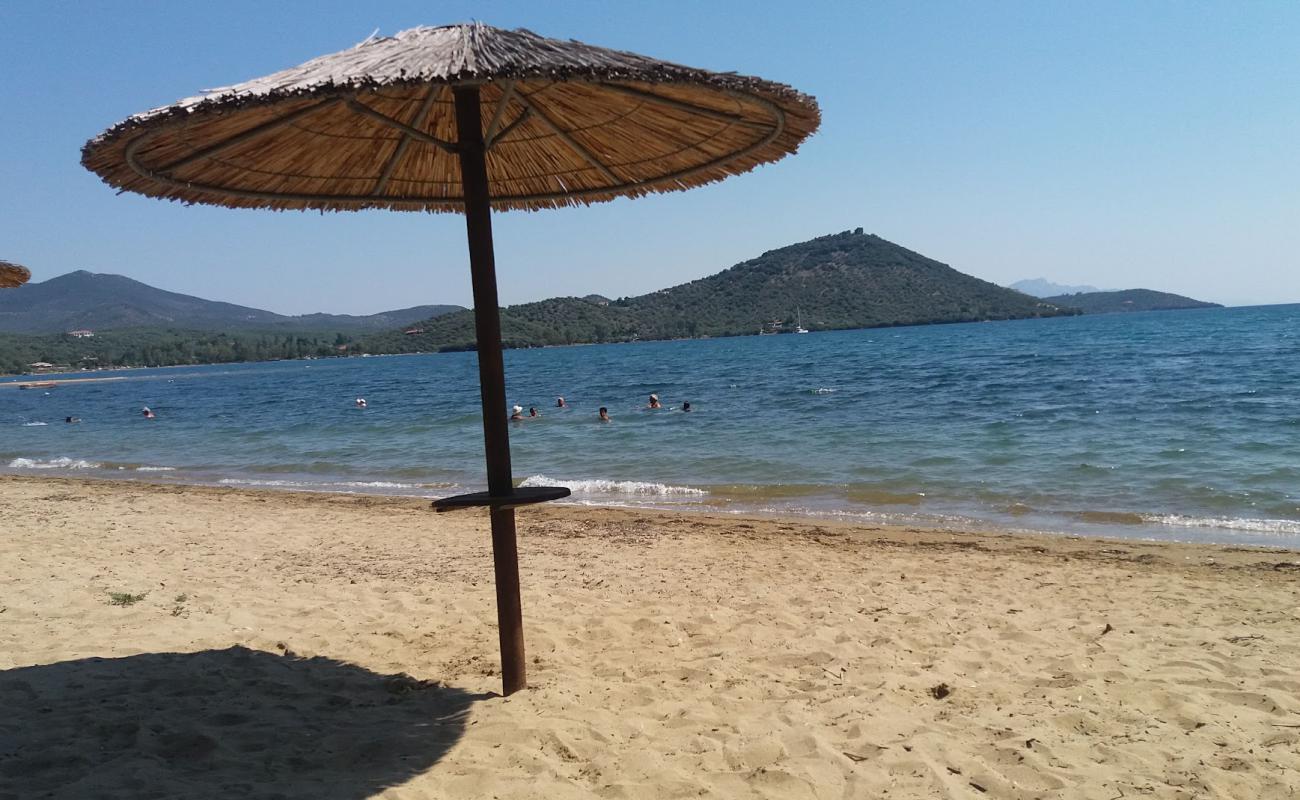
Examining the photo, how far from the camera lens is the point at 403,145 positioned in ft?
13.8

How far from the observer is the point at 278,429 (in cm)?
2441

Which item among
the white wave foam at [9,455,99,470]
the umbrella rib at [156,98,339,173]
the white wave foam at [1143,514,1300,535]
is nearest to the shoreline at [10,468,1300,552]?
the white wave foam at [1143,514,1300,535]

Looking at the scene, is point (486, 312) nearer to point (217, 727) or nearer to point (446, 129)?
point (446, 129)

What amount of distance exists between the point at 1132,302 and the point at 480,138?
565 ft

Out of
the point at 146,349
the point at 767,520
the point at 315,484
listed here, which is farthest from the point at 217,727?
the point at 146,349

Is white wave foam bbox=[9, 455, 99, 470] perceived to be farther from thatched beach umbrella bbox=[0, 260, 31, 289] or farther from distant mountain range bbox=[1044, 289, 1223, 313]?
distant mountain range bbox=[1044, 289, 1223, 313]

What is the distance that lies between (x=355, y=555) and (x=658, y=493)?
5068mm

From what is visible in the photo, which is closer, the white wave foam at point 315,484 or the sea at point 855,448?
the sea at point 855,448

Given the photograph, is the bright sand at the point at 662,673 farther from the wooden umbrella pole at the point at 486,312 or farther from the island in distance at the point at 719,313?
the island in distance at the point at 719,313

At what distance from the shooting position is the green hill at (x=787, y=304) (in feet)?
356

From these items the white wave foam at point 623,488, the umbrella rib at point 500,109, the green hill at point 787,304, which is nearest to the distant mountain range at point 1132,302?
the green hill at point 787,304

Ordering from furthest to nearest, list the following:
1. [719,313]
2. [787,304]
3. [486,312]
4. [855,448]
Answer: [719,313]
[787,304]
[855,448]
[486,312]

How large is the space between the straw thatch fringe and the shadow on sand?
7.17 ft

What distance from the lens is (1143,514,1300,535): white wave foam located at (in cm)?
817
